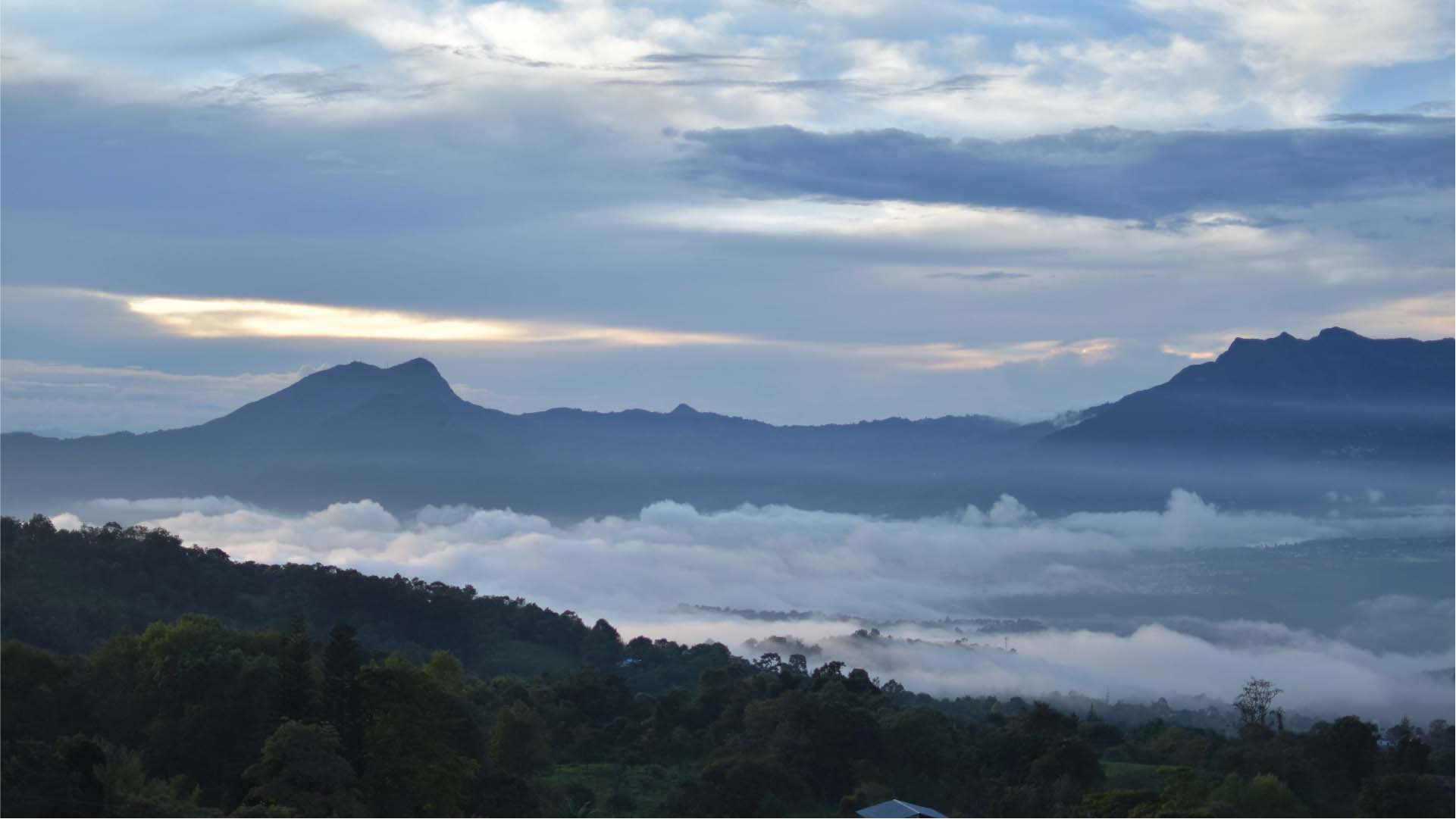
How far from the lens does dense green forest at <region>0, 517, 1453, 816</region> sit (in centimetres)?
2456

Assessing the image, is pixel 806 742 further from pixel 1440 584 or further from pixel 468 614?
pixel 1440 584

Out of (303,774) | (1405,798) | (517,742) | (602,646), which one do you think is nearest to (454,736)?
(517,742)

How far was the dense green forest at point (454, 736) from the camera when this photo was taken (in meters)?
24.6

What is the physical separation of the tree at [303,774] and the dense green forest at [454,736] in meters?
0.05

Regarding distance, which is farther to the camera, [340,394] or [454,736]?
[340,394]

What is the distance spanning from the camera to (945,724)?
137ft

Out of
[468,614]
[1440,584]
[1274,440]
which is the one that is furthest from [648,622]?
[1274,440]

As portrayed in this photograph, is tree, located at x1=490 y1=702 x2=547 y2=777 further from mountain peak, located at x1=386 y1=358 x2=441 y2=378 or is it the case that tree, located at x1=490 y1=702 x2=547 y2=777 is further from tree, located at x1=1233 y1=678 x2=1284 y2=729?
mountain peak, located at x1=386 y1=358 x2=441 y2=378

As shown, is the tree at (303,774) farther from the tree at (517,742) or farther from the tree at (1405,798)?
the tree at (1405,798)

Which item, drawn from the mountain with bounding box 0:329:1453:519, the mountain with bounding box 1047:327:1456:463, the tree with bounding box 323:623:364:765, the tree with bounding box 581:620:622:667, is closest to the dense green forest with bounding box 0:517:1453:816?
the tree with bounding box 323:623:364:765

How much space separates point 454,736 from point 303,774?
26.8ft

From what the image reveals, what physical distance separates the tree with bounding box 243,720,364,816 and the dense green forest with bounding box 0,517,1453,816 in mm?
51

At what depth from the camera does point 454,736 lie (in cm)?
3014

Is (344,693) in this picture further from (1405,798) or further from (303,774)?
(1405,798)
